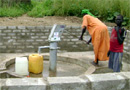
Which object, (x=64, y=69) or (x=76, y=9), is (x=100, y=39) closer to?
(x=64, y=69)

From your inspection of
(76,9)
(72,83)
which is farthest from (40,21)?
(72,83)

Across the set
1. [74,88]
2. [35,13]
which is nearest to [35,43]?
[35,13]

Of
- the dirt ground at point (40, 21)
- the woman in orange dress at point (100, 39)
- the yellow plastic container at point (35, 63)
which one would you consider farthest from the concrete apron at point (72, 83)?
the dirt ground at point (40, 21)

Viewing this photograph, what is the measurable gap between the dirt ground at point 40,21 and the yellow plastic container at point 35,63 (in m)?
3.13

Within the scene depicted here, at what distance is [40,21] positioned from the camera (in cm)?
791

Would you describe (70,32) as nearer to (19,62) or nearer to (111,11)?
(111,11)

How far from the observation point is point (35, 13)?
28.6ft

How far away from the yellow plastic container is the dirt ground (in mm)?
3133

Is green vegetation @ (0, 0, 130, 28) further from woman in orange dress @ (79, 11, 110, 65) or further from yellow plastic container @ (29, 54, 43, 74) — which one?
yellow plastic container @ (29, 54, 43, 74)

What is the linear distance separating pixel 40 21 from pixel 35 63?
354cm

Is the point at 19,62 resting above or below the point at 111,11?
A: below

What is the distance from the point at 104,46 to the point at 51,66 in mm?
1297

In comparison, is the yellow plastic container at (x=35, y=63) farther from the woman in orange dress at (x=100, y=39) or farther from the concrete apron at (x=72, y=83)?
the concrete apron at (x=72, y=83)

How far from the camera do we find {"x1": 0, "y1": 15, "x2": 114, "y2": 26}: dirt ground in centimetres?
762
